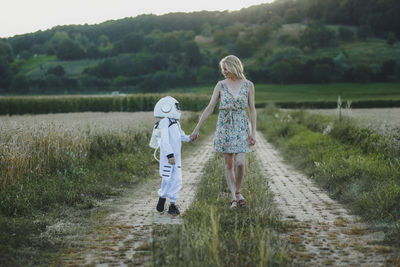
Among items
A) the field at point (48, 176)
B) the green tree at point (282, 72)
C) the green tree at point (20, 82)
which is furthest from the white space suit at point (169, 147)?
the green tree at point (282, 72)

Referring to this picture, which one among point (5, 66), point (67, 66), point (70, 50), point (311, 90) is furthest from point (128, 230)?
point (67, 66)

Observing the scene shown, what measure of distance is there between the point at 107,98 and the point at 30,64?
46.7 metres

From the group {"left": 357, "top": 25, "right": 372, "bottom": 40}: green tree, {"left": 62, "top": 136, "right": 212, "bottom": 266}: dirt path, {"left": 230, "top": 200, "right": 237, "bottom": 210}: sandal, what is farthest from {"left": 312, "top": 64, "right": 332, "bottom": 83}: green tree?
{"left": 230, "top": 200, "right": 237, "bottom": 210}: sandal

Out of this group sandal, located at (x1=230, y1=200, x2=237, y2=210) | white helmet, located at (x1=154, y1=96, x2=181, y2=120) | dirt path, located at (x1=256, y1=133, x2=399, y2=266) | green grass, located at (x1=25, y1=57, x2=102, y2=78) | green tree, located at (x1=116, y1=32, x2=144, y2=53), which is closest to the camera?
dirt path, located at (x1=256, y1=133, x2=399, y2=266)

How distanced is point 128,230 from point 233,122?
2207mm

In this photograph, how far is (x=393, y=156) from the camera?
8539 millimetres

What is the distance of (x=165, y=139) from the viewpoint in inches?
222

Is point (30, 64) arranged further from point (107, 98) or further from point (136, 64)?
point (107, 98)

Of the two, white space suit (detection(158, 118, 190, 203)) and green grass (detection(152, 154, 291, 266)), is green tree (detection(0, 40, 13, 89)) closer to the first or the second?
white space suit (detection(158, 118, 190, 203))

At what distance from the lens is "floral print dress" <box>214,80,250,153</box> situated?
5.64 metres

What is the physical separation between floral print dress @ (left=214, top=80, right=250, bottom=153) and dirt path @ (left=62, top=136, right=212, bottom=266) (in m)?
1.33

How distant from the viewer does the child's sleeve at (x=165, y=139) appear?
5.55 metres

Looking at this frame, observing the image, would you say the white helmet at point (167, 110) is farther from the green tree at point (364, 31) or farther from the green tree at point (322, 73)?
the green tree at point (364, 31)

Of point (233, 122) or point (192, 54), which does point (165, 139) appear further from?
point (192, 54)
